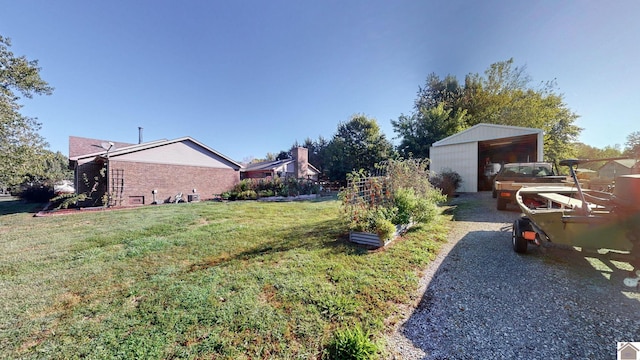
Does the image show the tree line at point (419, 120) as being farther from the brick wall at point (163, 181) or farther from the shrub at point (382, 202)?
the shrub at point (382, 202)

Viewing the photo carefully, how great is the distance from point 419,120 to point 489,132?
7840mm

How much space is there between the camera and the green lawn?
6.40 feet

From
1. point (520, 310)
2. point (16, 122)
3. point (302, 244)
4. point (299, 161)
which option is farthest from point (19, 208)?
point (520, 310)

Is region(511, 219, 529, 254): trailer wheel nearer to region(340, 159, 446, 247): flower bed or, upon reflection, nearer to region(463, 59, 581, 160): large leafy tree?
region(340, 159, 446, 247): flower bed

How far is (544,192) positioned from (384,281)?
3.86 m

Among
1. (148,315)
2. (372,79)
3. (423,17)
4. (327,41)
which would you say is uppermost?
(423,17)

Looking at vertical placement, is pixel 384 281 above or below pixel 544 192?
below

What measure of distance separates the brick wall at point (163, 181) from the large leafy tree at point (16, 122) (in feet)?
17.4

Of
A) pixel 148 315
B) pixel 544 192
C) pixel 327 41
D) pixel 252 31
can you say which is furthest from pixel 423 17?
pixel 148 315

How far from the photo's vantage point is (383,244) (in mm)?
4117

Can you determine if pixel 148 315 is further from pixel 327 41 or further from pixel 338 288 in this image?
pixel 327 41

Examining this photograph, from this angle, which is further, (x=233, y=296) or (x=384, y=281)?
(x=384, y=281)

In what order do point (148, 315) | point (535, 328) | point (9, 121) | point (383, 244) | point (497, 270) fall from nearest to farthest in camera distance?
1. point (535, 328)
2. point (148, 315)
3. point (497, 270)
4. point (383, 244)
5. point (9, 121)

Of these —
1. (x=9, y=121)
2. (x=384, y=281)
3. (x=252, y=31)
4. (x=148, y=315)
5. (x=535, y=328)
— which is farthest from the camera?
(x=9, y=121)
